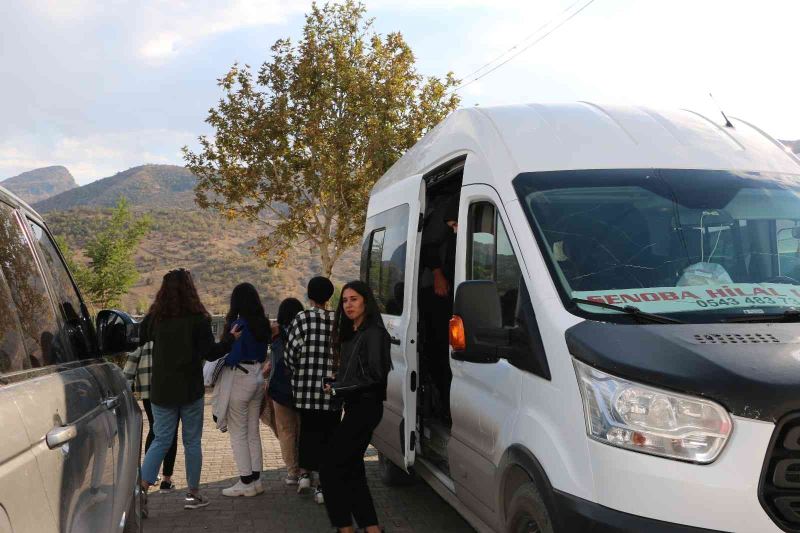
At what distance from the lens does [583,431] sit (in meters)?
3.49

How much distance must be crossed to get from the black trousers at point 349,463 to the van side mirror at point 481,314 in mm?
1826

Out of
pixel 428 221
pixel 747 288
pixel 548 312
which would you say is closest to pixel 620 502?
pixel 548 312

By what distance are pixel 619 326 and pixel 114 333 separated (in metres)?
2.43

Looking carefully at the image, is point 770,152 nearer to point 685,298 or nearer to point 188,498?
point 685,298

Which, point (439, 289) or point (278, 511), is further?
point (278, 511)

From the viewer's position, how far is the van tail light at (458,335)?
14.1 feet

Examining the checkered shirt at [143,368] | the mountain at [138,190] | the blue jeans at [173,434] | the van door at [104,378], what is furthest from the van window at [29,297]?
the mountain at [138,190]

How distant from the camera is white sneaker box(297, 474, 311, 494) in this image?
7672 mm

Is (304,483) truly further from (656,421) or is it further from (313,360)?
(656,421)

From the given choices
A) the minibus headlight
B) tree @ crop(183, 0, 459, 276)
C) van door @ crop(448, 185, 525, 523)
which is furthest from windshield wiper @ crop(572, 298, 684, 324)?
tree @ crop(183, 0, 459, 276)

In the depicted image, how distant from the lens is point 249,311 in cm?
734

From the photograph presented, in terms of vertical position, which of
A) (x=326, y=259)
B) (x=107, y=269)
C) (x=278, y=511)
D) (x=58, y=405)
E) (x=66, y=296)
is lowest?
(x=278, y=511)

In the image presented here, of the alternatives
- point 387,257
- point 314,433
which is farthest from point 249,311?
point 387,257

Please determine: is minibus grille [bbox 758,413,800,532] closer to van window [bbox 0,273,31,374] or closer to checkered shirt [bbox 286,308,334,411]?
van window [bbox 0,273,31,374]
